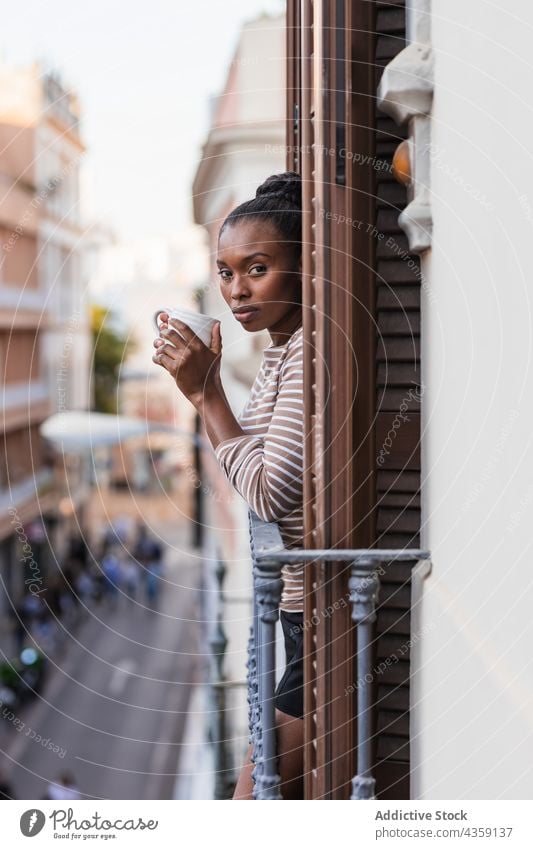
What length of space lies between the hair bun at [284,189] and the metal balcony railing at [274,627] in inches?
26.8

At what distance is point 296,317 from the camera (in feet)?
8.33

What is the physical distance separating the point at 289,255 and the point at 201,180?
4.16m

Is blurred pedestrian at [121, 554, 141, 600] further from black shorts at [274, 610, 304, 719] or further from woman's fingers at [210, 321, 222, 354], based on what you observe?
woman's fingers at [210, 321, 222, 354]

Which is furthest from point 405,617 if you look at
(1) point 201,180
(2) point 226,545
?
(2) point 226,545

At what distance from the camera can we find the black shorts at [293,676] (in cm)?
247

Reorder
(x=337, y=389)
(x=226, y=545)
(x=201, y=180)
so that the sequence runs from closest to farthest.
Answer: (x=337, y=389), (x=201, y=180), (x=226, y=545)

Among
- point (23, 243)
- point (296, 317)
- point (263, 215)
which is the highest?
point (23, 243)

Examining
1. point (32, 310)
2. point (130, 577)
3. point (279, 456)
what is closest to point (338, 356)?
point (279, 456)

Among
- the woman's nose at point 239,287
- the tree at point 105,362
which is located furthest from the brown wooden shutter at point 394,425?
the tree at point 105,362

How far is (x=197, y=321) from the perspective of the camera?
2.42 metres

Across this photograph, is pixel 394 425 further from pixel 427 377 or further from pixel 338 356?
pixel 338 356

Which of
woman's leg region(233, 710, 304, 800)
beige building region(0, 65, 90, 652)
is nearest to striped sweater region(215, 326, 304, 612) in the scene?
woman's leg region(233, 710, 304, 800)

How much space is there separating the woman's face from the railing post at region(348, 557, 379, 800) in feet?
1.84
